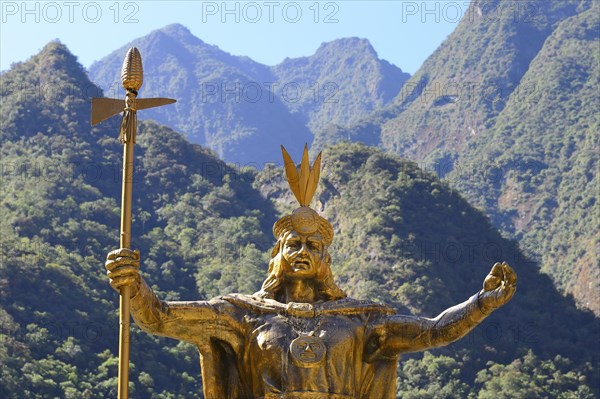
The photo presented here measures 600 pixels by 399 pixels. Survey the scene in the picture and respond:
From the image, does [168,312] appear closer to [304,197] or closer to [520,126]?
[304,197]

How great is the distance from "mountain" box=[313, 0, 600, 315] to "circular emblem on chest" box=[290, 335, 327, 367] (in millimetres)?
87164

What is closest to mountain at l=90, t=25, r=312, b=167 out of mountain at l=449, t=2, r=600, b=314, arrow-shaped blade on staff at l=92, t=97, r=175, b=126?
mountain at l=449, t=2, r=600, b=314

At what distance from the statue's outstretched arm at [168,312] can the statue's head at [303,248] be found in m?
0.44

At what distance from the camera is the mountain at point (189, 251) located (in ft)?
225

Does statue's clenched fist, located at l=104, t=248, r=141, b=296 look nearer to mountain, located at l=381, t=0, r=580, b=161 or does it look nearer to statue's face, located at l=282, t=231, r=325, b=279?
statue's face, located at l=282, t=231, r=325, b=279

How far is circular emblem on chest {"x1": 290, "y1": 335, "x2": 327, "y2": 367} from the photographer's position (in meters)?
12.5

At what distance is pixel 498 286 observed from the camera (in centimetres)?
1212

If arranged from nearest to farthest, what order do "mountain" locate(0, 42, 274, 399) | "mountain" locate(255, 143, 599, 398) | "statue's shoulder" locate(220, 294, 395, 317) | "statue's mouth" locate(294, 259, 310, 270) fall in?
"statue's shoulder" locate(220, 294, 395, 317), "statue's mouth" locate(294, 259, 310, 270), "mountain" locate(0, 42, 274, 399), "mountain" locate(255, 143, 599, 398)

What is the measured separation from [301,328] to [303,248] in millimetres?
624

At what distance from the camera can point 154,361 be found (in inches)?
2660

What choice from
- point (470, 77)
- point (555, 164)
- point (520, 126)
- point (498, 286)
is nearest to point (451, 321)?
point (498, 286)

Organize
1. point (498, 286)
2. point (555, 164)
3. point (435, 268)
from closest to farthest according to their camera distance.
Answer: point (498, 286), point (435, 268), point (555, 164)

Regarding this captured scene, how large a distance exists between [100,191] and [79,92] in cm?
1374

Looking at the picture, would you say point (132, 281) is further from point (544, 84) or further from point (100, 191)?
point (544, 84)
